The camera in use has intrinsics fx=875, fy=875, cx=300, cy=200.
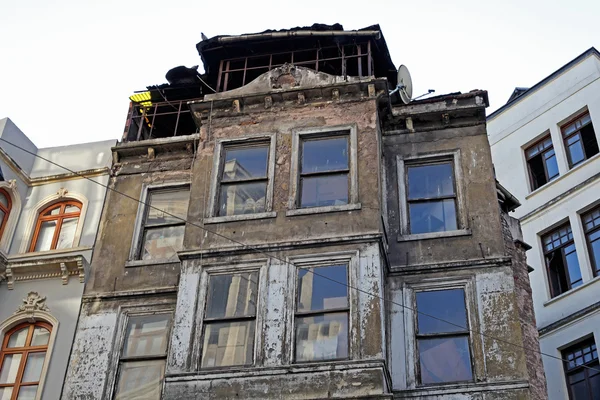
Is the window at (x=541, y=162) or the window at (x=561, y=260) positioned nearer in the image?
the window at (x=561, y=260)

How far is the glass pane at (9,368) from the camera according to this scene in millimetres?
17986

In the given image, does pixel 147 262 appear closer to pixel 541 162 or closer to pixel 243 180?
pixel 243 180

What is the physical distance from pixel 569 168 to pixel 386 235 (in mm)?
12291

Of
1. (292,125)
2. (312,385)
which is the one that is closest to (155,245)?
(292,125)

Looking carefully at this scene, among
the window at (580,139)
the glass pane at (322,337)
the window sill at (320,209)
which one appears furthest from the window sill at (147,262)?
the window at (580,139)

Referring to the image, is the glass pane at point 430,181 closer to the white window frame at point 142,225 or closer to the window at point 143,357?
the white window frame at point 142,225

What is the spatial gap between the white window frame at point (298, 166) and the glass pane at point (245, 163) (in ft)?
2.29

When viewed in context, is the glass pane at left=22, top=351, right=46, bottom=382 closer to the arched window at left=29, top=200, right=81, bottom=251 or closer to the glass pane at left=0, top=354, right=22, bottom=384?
the glass pane at left=0, top=354, right=22, bottom=384

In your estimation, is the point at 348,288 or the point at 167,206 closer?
the point at 348,288

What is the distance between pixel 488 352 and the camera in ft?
52.6

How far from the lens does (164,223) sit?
19.4m

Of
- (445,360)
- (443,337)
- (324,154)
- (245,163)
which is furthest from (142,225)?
(445,360)

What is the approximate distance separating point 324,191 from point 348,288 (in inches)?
102

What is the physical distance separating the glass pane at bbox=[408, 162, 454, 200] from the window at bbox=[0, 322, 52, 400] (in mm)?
8300
